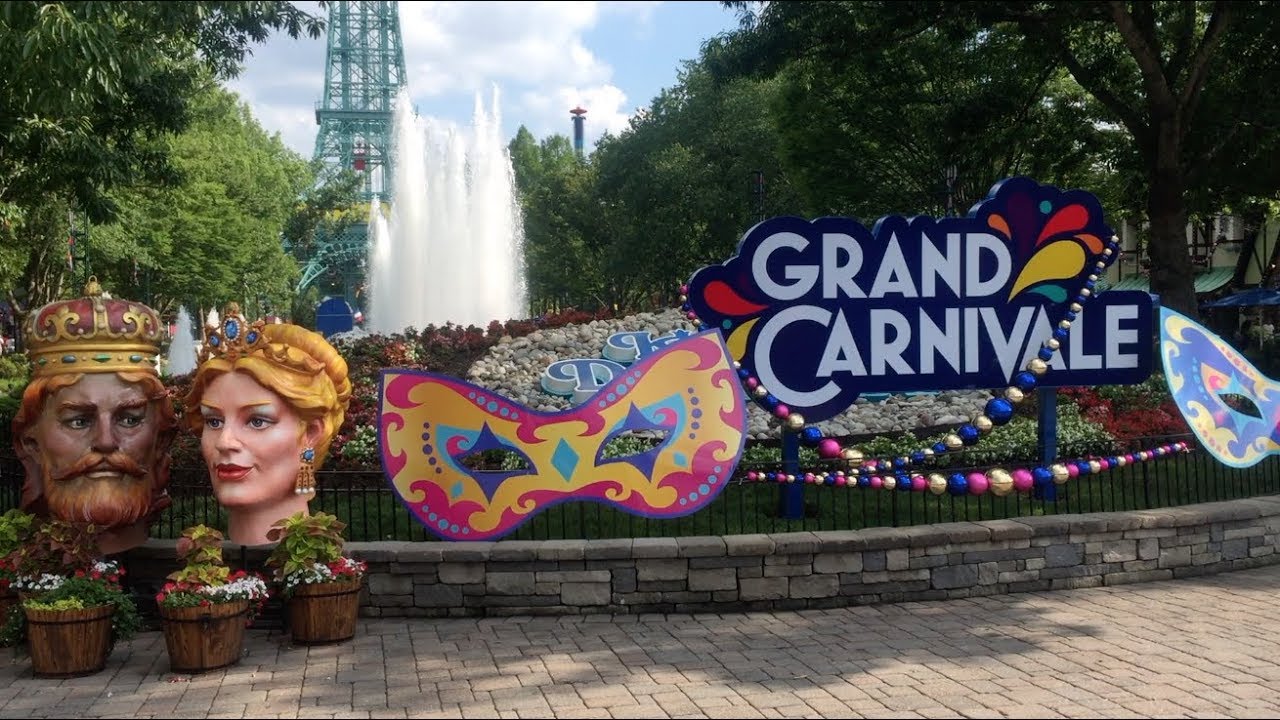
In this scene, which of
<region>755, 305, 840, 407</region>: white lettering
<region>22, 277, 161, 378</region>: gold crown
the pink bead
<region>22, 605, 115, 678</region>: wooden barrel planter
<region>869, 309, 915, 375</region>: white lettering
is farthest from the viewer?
<region>869, 309, 915, 375</region>: white lettering

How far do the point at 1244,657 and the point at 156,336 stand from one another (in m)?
7.73

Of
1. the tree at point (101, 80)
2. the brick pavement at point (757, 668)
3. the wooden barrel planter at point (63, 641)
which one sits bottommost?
the brick pavement at point (757, 668)

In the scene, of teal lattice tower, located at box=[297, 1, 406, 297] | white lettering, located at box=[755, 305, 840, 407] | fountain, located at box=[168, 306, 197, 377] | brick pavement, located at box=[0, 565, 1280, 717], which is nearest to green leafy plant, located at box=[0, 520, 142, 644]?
brick pavement, located at box=[0, 565, 1280, 717]

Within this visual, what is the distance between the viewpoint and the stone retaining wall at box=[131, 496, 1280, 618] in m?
7.75

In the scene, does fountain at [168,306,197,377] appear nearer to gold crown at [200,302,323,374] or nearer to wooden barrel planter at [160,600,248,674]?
gold crown at [200,302,323,374]

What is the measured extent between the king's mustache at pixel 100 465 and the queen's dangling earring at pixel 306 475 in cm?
117

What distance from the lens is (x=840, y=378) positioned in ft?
29.4

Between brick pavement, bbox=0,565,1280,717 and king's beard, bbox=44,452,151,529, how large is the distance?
0.90 m

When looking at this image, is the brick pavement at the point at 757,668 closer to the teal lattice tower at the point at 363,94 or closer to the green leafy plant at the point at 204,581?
the green leafy plant at the point at 204,581

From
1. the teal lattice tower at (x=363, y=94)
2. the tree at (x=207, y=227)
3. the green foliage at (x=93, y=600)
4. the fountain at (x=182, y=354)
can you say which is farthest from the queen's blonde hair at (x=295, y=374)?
the teal lattice tower at (x=363, y=94)

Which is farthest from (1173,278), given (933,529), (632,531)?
(632,531)

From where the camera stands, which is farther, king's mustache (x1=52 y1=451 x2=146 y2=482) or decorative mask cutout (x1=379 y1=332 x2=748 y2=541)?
decorative mask cutout (x1=379 y1=332 x2=748 y2=541)

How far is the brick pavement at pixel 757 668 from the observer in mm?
5801

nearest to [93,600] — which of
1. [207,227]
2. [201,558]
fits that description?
[201,558]
